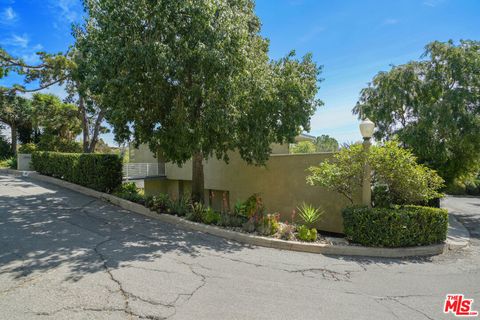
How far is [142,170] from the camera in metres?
18.8

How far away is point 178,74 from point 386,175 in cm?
650

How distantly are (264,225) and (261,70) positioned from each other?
17.4ft

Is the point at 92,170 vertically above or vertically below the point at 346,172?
below

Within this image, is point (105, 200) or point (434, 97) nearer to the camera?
point (105, 200)

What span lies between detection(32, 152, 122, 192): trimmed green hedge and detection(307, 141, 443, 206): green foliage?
8191 millimetres

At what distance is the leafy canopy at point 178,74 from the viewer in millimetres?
8198

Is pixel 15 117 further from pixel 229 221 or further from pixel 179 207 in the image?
pixel 229 221

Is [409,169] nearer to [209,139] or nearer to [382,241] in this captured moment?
[382,241]

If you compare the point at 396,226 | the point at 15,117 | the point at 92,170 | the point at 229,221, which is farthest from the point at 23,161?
the point at 396,226

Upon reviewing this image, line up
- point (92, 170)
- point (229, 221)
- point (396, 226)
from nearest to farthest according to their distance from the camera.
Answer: point (396, 226) → point (229, 221) → point (92, 170)

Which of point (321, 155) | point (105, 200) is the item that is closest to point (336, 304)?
point (321, 155)

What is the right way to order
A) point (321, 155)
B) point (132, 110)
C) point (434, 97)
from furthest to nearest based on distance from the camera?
point (434, 97)
point (321, 155)
point (132, 110)

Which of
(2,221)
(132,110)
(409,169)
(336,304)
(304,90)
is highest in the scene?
(304,90)

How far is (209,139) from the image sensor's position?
9.73m
